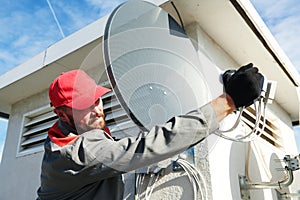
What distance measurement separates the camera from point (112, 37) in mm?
933

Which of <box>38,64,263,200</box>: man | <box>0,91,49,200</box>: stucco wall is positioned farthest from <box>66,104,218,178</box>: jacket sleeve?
<box>0,91,49,200</box>: stucco wall

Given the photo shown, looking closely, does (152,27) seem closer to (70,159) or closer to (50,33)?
(70,159)

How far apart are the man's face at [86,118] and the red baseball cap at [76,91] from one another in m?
0.03

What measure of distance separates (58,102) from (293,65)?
6.83 feet

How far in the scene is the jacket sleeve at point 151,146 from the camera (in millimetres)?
920

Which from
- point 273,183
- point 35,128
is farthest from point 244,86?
point 35,128

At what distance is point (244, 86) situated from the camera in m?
0.94

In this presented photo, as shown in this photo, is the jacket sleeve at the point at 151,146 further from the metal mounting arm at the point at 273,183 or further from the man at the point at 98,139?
the metal mounting arm at the point at 273,183

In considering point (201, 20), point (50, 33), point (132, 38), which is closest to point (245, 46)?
point (201, 20)

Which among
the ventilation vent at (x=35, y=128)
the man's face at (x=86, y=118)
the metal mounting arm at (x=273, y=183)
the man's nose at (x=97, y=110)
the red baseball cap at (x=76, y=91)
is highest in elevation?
the ventilation vent at (x=35, y=128)

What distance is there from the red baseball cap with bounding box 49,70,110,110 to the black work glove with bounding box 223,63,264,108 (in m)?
0.51

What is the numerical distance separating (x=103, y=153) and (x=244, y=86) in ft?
1.81

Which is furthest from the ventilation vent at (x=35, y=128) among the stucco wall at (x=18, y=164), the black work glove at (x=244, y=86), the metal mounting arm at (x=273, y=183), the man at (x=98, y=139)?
the black work glove at (x=244, y=86)

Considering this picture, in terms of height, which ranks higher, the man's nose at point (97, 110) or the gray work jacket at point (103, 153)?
the man's nose at point (97, 110)
